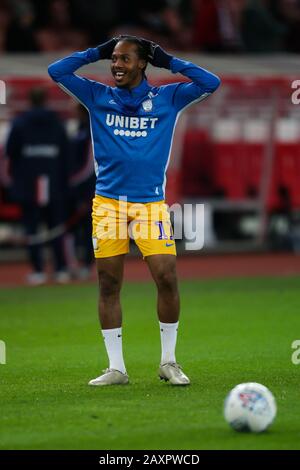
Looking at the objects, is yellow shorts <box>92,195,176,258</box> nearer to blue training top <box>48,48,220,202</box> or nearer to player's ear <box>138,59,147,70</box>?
blue training top <box>48,48,220,202</box>

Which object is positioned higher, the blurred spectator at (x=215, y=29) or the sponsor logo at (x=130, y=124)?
the blurred spectator at (x=215, y=29)

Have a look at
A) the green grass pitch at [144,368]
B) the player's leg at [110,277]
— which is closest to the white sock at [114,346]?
the player's leg at [110,277]

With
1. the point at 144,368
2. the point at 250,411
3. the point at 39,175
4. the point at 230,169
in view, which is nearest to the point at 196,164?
the point at 230,169

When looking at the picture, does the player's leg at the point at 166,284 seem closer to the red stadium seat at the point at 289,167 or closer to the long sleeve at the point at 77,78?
the long sleeve at the point at 77,78

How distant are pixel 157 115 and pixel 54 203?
33.3 feet

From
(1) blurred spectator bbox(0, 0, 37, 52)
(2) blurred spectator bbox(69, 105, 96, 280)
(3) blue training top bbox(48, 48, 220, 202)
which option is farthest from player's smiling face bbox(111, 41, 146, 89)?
(1) blurred spectator bbox(0, 0, 37, 52)

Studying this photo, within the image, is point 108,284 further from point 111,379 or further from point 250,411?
point 250,411

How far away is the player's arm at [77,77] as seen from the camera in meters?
10.4

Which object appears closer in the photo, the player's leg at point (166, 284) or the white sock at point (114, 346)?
the player's leg at point (166, 284)

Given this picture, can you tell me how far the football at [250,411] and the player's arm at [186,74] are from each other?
284cm

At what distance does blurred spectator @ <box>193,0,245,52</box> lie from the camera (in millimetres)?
26719

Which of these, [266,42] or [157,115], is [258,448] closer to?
[157,115]

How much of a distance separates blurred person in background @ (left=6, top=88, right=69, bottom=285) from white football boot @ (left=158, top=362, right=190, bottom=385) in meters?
9.59

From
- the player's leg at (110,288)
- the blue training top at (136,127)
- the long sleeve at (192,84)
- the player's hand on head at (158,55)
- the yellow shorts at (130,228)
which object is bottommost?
the player's leg at (110,288)
